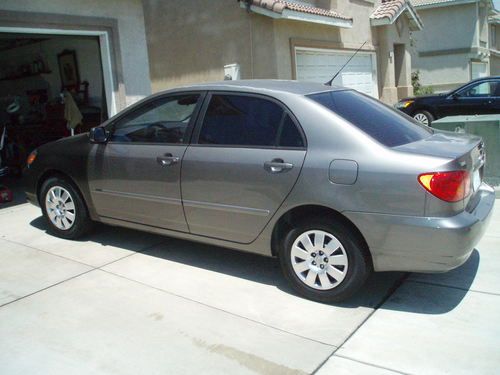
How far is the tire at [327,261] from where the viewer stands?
3.71 m

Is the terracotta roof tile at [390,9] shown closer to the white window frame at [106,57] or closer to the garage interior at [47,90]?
the garage interior at [47,90]

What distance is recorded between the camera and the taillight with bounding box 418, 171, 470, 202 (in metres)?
3.41

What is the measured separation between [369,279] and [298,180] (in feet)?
3.95

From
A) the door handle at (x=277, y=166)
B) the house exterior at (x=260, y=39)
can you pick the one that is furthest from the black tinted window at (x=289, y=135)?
the house exterior at (x=260, y=39)

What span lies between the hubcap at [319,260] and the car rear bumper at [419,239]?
0.24 m

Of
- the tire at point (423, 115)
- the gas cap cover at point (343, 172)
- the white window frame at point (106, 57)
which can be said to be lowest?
the gas cap cover at point (343, 172)

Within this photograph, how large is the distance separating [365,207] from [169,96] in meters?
2.19

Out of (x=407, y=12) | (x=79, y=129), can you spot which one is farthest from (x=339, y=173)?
(x=407, y=12)

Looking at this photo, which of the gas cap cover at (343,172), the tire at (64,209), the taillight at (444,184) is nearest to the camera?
the taillight at (444,184)

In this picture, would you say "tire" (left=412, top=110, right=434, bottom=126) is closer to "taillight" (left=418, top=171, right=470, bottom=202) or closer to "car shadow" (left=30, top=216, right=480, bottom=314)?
"car shadow" (left=30, top=216, right=480, bottom=314)

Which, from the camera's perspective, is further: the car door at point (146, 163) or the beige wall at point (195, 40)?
the beige wall at point (195, 40)

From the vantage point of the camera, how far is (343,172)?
366 centimetres

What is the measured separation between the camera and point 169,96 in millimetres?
4770

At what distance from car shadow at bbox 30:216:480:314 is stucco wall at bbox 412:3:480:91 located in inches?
939
